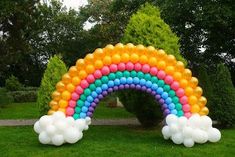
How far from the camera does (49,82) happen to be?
1600cm

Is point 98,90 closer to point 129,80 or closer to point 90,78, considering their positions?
point 90,78

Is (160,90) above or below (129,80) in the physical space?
below

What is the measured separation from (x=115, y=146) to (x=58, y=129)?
1.46m

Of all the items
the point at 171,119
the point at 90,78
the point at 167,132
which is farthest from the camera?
the point at 90,78

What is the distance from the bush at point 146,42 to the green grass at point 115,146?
63cm

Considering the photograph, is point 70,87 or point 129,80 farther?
point 70,87

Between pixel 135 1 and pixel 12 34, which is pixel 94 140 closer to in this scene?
pixel 135 1

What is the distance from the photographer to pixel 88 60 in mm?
12180

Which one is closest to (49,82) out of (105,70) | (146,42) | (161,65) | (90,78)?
(146,42)

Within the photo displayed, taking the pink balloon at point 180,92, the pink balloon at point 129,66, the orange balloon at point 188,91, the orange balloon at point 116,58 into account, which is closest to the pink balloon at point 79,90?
the orange balloon at point 116,58

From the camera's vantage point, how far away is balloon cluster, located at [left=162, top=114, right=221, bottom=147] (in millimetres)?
11547

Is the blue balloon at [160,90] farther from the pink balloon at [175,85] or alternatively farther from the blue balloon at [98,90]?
the blue balloon at [98,90]

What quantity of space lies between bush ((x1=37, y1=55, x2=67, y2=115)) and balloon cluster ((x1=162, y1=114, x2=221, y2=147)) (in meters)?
5.28

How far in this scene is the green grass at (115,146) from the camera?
433 inches
